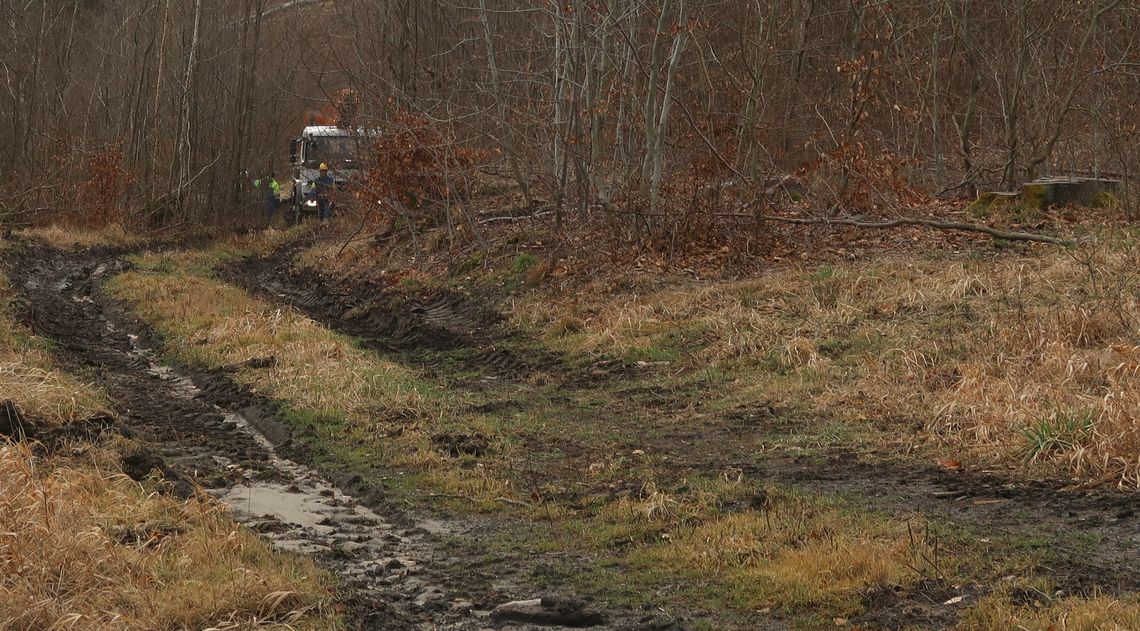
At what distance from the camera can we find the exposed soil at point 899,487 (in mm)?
5293

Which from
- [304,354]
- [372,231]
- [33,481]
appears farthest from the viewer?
[372,231]

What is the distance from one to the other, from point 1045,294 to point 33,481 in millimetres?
8528

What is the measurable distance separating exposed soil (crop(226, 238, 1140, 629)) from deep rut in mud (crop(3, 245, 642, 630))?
1.22 metres

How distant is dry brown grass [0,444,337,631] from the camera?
497 cm

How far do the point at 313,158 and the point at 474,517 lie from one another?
2507 centimetres

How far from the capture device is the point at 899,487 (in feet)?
23.8

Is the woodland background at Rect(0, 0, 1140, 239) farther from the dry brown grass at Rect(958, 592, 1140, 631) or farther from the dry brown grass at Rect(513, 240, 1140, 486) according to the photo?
the dry brown grass at Rect(958, 592, 1140, 631)

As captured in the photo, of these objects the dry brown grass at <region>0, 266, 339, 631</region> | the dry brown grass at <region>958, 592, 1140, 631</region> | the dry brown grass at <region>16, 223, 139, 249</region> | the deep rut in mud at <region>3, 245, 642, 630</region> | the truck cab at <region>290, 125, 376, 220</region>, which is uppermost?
the truck cab at <region>290, 125, 376, 220</region>

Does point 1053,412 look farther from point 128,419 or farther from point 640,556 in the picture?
A: point 128,419

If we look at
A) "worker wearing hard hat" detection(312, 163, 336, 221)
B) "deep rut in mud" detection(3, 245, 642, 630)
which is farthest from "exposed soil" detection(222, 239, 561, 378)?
"worker wearing hard hat" detection(312, 163, 336, 221)

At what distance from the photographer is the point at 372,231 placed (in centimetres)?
2416

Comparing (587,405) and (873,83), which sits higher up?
(873,83)

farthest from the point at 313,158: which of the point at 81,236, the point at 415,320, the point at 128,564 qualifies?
the point at 128,564

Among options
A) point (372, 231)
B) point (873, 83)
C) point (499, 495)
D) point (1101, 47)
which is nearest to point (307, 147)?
point (372, 231)
